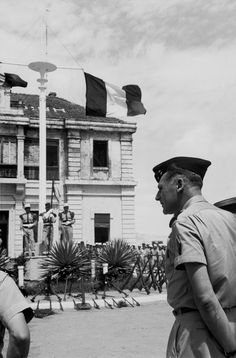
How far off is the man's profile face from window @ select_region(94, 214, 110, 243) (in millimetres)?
26599

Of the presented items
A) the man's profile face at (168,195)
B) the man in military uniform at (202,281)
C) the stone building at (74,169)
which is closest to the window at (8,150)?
the stone building at (74,169)

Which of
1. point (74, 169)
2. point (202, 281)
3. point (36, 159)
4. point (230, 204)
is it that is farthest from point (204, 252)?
point (74, 169)

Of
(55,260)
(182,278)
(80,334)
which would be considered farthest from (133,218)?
(182,278)

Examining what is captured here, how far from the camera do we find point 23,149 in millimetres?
28141

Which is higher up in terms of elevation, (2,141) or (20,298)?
A: (2,141)

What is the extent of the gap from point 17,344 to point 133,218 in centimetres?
2720

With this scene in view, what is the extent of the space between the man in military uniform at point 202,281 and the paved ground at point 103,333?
4.53 m

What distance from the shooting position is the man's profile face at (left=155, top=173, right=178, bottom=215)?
2668 millimetres

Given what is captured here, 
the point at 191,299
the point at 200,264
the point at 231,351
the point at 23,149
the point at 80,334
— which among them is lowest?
the point at 80,334

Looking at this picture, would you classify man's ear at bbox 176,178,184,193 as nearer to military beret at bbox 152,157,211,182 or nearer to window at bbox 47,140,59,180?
military beret at bbox 152,157,211,182

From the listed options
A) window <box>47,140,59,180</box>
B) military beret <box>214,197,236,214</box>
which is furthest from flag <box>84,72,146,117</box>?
military beret <box>214,197,236,214</box>

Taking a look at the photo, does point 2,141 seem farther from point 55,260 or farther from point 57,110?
point 55,260

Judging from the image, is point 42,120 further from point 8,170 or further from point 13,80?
point 8,170

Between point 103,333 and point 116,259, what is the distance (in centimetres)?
621
